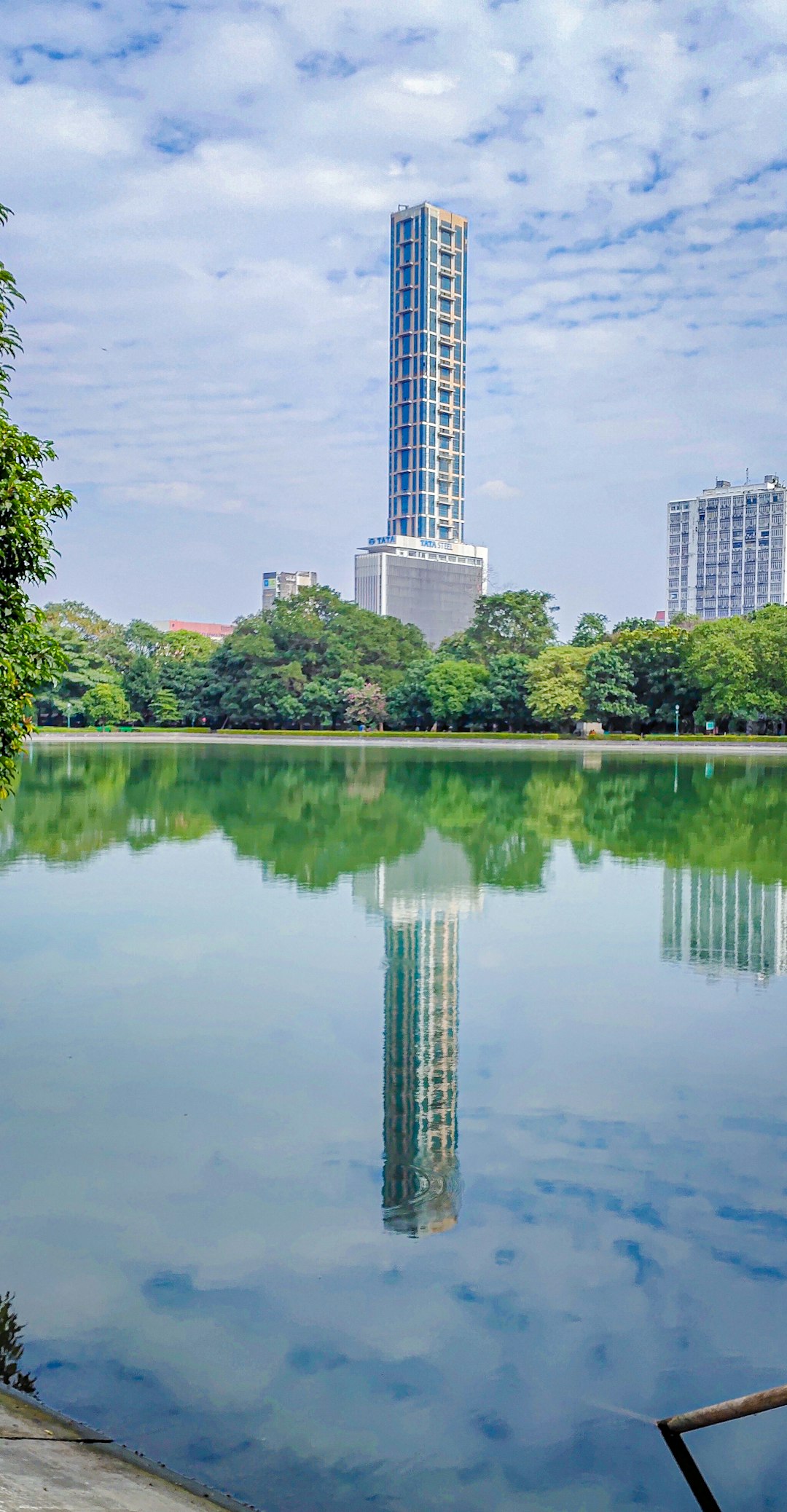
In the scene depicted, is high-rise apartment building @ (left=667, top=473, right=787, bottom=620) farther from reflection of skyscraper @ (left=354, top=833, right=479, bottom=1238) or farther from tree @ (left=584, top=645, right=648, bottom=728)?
reflection of skyscraper @ (left=354, top=833, right=479, bottom=1238)

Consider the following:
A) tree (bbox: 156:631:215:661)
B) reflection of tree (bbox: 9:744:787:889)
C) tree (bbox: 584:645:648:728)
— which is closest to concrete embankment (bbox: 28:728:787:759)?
tree (bbox: 584:645:648:728)

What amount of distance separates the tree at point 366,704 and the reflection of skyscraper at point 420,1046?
4906 centimetres

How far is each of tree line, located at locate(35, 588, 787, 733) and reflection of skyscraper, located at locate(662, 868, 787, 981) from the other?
122 ft

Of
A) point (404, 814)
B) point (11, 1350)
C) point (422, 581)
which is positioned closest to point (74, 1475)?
point (11, 1350)

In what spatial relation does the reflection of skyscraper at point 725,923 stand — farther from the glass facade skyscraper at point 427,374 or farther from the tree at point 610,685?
the glass facade skyscraper at point 427,374

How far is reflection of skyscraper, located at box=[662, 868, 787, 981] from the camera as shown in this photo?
974cm


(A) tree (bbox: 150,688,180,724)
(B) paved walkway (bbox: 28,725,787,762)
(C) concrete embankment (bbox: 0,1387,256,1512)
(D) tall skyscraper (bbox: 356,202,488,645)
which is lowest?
(C) concrete embankment (bbox: 0,1387,256,1512)

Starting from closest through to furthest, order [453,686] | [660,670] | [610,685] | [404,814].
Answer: [404,814], [610,685], [660,670], [453,686]

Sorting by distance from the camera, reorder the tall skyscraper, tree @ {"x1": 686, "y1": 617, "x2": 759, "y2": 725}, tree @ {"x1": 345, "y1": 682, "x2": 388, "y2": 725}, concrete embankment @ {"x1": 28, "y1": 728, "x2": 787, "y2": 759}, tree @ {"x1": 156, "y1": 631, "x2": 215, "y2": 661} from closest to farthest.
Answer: concrete embankment @ {"x1": 28, "y1": 728, "x2": 787, "y2": 759} < tree @ {"x1": 686, "y1": 617, "x2": 759, "y2": 725} < tree @ {"x1": 345, "y1": 682, "x2": 388, "y2": 725} < tree @ {"x1": 156, "y1": 631, "x2": 215, "y2": 661} < the tall skyscraper

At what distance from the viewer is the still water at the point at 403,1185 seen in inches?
149

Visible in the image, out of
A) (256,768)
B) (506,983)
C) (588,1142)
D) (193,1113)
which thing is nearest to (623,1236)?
(588,1142)

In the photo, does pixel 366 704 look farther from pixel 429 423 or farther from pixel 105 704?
pixel 429 423

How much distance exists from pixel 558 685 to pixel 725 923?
142ft

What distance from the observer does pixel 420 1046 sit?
7.35 m
